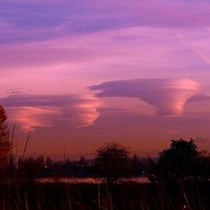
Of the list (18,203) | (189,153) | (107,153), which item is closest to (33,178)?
(18,203)

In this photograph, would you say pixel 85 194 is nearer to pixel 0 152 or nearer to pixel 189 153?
pixel 0 152

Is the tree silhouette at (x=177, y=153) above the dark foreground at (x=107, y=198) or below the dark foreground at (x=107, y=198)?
above

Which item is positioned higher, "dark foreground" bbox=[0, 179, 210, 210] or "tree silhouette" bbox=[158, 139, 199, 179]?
"tree silhouette" bbox=[158, 139, 199, 179]

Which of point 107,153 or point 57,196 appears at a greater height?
point 107,153

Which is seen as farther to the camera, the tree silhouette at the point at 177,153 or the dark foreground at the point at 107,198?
the tree silhouette at the point at 177,153

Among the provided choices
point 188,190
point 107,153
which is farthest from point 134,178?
point 107,153

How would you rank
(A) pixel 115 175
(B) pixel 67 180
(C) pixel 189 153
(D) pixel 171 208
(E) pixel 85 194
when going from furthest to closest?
(C) pixel 189 153 → (A) pixel 115 175 → (E) pixel 85 194 → (B) pixel 67 180 → (D) pixel 171 208

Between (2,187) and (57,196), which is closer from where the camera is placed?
Answer: (2,187)

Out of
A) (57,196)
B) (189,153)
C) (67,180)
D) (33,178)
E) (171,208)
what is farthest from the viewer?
(189,153)

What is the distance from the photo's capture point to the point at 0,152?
11.8m

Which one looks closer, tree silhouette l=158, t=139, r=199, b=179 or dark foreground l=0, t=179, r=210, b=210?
dark foreground l=0, t=179, r=210, b=210

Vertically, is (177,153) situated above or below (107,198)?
above

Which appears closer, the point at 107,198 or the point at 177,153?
the point at 107,198

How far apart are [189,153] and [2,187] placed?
725 inches
